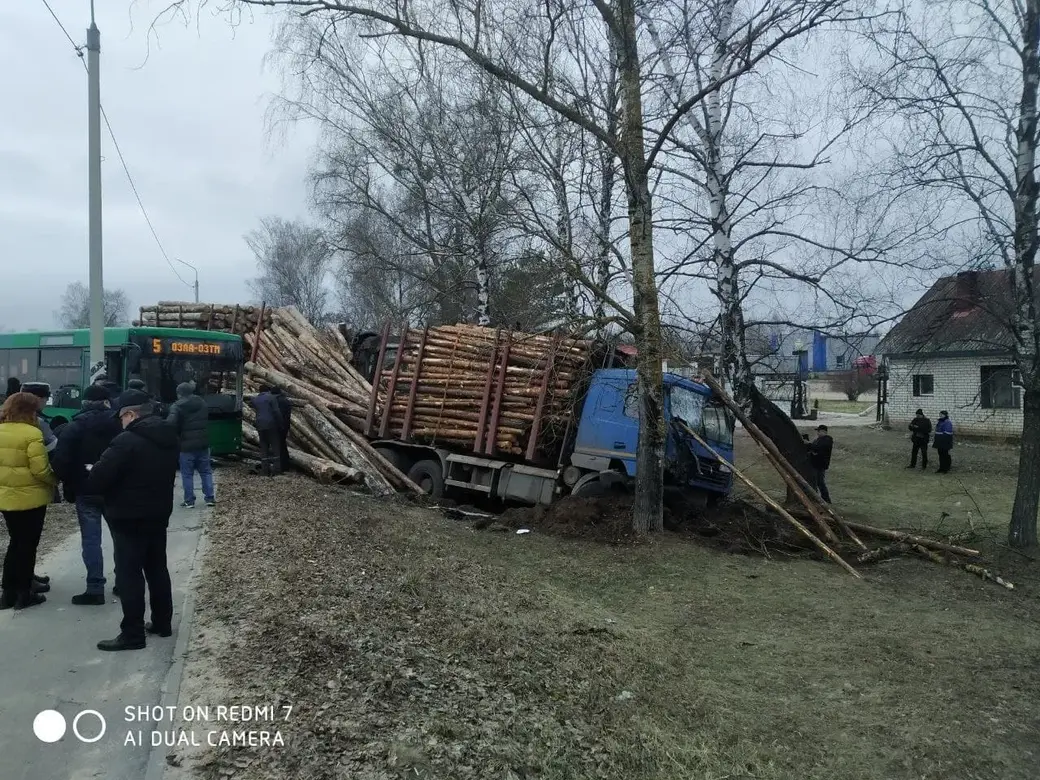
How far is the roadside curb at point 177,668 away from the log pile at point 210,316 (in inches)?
553

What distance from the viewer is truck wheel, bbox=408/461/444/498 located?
1438 cm

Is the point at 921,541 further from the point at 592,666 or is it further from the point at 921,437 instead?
the point at 921,437

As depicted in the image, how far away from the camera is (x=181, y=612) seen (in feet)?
19.9

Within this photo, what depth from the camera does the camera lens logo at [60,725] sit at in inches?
162

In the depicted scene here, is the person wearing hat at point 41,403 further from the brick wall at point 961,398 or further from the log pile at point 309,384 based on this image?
the brick wall at point 961,398

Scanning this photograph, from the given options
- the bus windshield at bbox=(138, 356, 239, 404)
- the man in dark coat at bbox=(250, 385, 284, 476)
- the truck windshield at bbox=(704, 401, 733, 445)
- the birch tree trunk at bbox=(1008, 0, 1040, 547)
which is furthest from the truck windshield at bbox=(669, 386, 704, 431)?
the bus windshield at bbox=(138, 356, 239, 404)

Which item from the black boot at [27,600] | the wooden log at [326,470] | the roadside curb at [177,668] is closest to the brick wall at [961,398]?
the wooden log at [326,470]

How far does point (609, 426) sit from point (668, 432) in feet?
3.12

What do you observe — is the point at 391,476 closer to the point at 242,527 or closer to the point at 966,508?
the point at 242,527

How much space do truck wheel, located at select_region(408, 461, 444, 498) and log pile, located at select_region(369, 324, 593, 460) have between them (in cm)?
46

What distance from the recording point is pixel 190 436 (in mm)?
10406

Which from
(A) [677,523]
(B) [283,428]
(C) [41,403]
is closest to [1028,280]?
(A) [677,523]

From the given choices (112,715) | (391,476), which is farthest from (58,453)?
(391,476)

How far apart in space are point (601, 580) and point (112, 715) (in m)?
5.55
